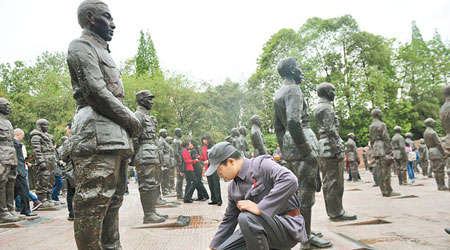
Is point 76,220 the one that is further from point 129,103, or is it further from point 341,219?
point 129,103

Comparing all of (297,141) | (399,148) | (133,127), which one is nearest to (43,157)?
(133,127)

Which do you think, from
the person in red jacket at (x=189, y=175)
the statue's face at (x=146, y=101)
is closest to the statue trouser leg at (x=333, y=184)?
the statue's face at (x=146, y=101)

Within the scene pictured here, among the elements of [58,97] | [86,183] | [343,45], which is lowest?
[86,183]

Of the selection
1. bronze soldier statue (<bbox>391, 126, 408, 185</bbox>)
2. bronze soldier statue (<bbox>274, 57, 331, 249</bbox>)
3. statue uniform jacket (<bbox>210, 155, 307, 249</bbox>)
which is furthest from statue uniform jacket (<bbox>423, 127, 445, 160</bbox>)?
statue uniform jacket (<bbox>210, 155, 307, 249</bbox>)

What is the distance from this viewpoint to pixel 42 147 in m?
10.1

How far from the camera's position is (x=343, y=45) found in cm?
3603

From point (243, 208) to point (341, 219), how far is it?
3806mm

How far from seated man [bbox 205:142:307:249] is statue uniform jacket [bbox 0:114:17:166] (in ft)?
19.4

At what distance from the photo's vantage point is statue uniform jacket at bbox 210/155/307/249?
8.98 ft

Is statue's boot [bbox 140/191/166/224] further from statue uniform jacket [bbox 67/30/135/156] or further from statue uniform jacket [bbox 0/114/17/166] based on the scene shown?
statue uniform jacket [bbox 67/30/135/156]

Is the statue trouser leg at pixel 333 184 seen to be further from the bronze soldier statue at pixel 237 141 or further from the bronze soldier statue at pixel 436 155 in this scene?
the bronze soldier statue at pixel 237 141

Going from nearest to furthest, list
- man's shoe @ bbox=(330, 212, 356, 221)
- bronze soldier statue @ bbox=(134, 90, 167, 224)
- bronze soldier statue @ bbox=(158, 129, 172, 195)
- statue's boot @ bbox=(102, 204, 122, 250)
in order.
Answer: statue's boot @ bbox=(102, 204, 122, 250) → man's shoe @ bbox=(330, 212, 356, 221) → bronze soldier statue @ bbox=(134, 90, 167, 224) → bronze soldier statue @ bbox=(158, 129, 172, 195)

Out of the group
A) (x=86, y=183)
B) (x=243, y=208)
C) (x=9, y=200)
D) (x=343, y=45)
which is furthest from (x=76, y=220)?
(x=343, y=45)

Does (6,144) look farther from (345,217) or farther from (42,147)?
(345,217)
